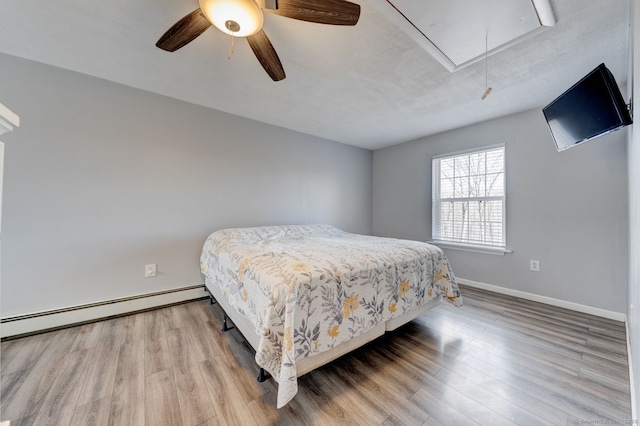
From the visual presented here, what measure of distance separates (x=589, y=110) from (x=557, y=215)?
5.10 ft

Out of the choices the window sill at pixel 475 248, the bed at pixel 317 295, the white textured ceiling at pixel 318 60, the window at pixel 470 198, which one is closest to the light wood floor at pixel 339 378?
the bed at pixel 317 295

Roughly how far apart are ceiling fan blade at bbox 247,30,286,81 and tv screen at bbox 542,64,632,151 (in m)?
1.86

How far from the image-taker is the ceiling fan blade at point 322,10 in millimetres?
1243

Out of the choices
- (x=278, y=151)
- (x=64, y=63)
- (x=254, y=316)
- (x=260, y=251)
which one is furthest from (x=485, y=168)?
(x=64, y=63)

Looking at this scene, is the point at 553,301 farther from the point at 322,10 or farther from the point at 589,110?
the point at 322,10

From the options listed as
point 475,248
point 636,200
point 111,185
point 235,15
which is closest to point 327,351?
point 636,200

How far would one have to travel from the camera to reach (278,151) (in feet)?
11.3

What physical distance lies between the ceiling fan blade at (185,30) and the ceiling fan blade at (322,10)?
429mm

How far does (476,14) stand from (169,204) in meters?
3.06

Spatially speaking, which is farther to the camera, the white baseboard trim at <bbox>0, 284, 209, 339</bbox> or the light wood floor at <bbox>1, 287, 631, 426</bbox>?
the white baseboard trim at <bbox>0, 284, 209, 339</bbox>

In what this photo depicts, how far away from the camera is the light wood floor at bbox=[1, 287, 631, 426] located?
1291mm

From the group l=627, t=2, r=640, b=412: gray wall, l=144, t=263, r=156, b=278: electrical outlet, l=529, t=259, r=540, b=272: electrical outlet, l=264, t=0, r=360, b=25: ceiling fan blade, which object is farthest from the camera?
l=529, t=259, r=540, b=272: electrical outlet

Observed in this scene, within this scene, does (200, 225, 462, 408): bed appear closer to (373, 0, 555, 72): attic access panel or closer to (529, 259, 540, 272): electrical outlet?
(529, 259, 540, 272): electrical outlet

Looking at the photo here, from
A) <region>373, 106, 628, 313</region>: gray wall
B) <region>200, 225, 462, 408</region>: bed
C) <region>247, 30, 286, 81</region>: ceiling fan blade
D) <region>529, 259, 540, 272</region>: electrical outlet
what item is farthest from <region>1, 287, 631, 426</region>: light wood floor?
<region>247, 30, 286, 81</region>: ceiling fan blade
